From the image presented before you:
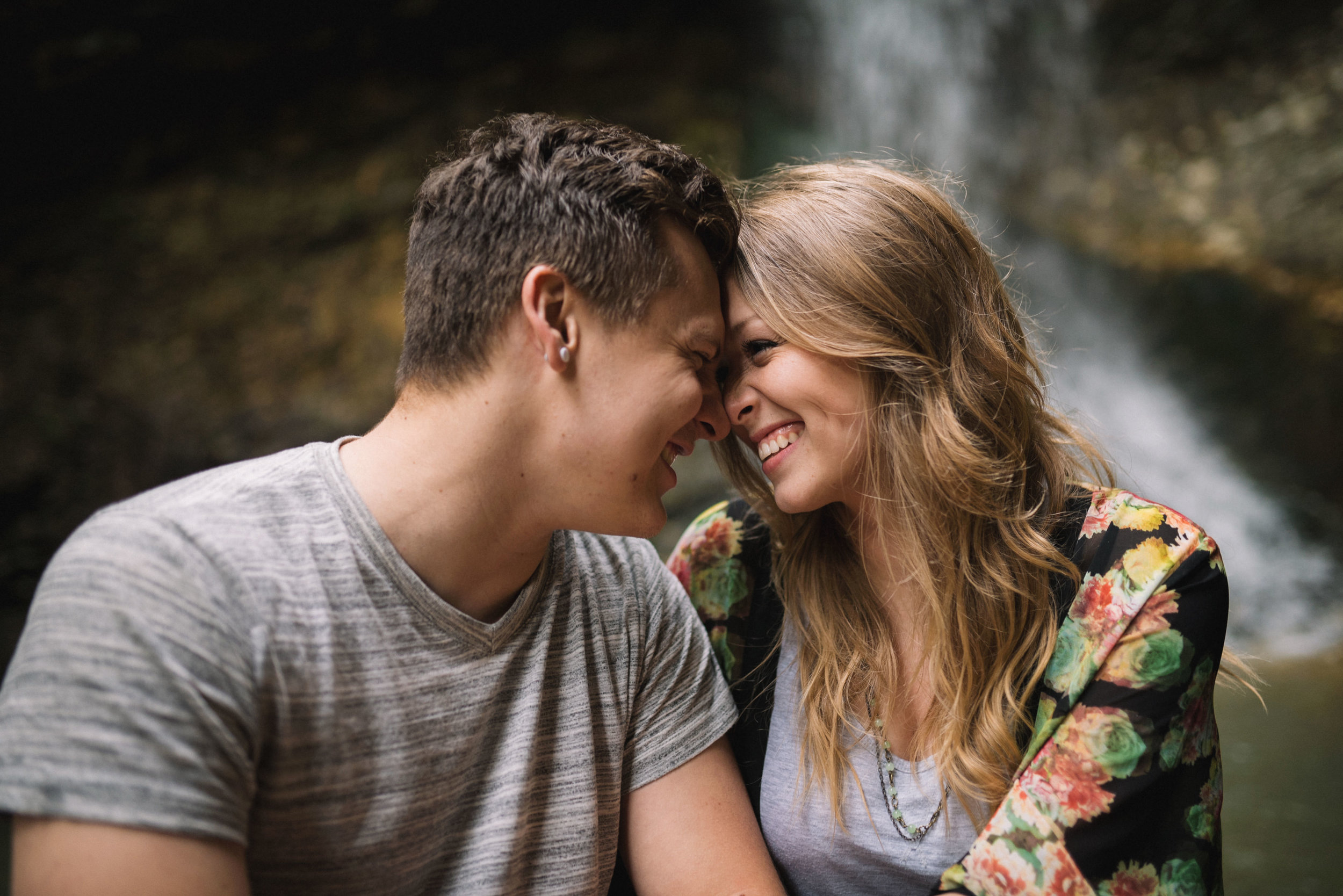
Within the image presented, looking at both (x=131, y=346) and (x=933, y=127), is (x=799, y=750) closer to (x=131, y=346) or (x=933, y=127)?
(x=131, y=346)

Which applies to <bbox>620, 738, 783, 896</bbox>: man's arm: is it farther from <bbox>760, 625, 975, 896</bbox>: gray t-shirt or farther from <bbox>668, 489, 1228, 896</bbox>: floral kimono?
<bbox>668, 489, 1228, 896</bbox>: floral kimono

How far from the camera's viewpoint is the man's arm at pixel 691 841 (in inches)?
53.2

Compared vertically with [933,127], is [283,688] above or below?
below

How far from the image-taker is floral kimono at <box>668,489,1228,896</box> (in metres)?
1.25

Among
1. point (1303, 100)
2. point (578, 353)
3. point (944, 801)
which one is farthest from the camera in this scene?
point (1303, 100)

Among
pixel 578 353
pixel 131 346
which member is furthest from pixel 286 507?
pixel 131 346

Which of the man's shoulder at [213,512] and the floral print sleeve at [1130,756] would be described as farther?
the floral print sleeve at [1130,756]

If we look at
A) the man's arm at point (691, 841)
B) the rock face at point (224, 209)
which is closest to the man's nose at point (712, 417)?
the man's arm at point (691, 841)

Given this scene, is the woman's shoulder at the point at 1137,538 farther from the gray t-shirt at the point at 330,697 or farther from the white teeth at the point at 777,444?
the gray t-shirt at the point at 330,697

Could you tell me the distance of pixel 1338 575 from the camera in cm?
410

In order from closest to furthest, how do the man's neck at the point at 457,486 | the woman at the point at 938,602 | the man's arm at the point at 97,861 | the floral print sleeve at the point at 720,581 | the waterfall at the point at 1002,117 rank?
the man's arm at the point at 97,861
the man's neck at the point at 457,486
the woman at the point at 938,602
the floral print sleeve at the point at 720,581
the waterfall at the point at 1002,117

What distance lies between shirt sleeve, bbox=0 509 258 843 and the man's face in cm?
47

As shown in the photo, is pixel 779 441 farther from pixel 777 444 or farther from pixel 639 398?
pixel 639 398

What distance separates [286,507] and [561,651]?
1.40 feet
